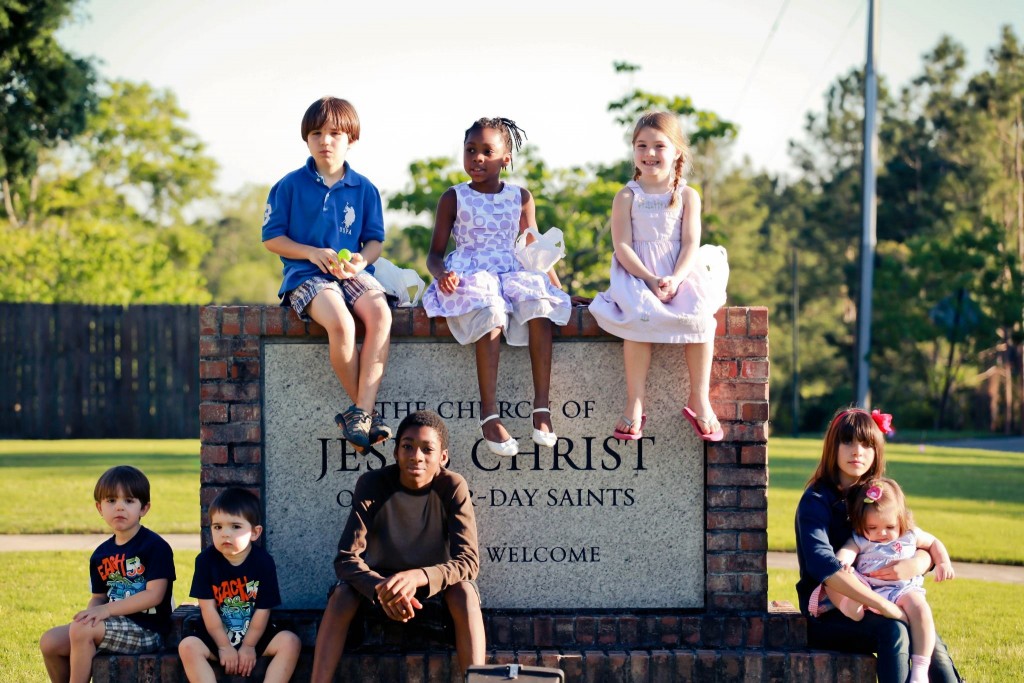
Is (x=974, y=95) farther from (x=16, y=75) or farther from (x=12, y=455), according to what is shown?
(x=12, y=455)

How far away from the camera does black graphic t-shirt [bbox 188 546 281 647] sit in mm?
4859

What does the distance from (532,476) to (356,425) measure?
941 millimetres

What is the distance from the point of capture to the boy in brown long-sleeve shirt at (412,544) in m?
4.74

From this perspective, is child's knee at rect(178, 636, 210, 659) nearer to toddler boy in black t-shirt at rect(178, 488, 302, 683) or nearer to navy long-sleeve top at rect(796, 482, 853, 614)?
toddler boy in black t-shirt at rect(178, 488, 302, 683)

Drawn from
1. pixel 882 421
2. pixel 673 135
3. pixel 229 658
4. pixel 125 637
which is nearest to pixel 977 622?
pixel 882 421

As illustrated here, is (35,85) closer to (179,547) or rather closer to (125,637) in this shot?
(179,547)

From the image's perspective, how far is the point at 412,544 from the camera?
4.96 m

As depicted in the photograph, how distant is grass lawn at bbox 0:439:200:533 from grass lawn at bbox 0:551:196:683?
1.43 m

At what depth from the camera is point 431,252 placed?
5590 millimetres

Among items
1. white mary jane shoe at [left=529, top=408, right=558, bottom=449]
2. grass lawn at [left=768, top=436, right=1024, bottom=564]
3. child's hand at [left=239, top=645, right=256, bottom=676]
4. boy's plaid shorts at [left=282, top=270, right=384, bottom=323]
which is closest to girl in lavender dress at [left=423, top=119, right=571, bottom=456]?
white mary jane shoe at [left=529, top=408, right=558, bottom=449]

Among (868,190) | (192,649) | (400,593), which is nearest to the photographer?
(400,593)

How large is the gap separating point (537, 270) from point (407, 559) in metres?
1.49

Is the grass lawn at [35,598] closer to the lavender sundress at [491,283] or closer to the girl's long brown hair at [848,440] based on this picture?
the lavender sundress at [491,283]

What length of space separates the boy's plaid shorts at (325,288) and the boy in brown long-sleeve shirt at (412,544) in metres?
0.70
